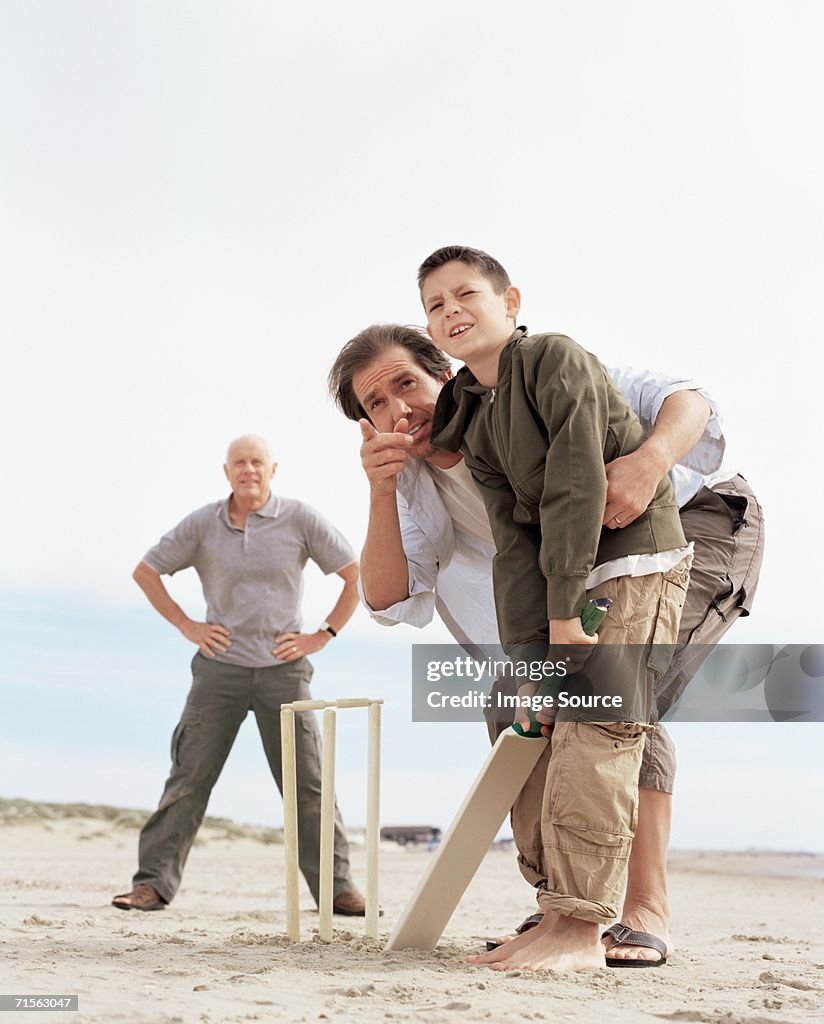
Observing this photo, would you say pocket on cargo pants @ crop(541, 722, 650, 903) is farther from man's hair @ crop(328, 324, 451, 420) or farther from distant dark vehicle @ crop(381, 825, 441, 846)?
distant dark vehicle @ crop(381, 825, 441, 846)

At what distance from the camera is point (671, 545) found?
7.82ft

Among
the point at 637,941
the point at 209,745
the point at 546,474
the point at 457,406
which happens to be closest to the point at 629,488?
the point at 546,474

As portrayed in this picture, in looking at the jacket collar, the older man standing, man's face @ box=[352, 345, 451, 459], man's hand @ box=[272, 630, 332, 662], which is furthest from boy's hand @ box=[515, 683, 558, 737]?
man's hand @ box=[272, 630, 332, 662]

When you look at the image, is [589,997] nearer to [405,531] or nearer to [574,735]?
[574,735]

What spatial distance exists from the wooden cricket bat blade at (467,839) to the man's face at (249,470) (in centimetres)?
217

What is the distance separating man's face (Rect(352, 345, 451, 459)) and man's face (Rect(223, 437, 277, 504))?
1.58m

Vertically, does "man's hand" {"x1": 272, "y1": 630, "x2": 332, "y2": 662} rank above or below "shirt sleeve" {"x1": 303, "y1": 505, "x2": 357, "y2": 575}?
below

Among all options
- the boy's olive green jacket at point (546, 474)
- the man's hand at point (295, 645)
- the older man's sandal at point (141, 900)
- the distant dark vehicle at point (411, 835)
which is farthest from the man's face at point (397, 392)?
the distant dark vehicle at point (411, 835)

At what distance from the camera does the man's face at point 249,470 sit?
4449mm

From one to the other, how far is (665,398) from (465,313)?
0.51m

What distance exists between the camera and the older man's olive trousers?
4.18 meters

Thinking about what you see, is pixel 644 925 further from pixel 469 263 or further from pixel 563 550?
pixel 469 263

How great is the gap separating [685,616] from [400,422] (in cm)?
82

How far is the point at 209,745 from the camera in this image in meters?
4.27
